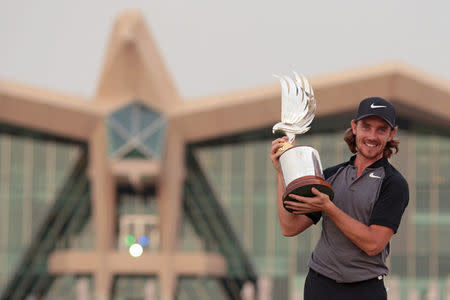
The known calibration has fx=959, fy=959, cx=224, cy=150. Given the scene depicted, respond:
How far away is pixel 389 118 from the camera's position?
3.59 meters

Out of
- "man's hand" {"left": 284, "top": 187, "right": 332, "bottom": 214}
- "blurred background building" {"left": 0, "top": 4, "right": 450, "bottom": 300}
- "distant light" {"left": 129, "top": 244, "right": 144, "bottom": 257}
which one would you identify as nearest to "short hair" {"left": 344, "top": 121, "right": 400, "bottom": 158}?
"man's hand" {"left": 284, "top": 187, "right": 332, "bottom": 214}

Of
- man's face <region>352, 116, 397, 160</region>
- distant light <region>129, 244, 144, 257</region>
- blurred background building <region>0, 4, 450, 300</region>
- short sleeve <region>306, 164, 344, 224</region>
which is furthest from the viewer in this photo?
blurred background building <region>0, 4, 450, 300</region>

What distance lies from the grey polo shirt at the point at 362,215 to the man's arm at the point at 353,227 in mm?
47

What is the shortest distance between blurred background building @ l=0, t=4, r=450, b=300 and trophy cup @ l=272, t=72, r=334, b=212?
27477 mm

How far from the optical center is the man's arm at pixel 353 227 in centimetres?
348

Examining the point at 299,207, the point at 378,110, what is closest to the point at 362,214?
the point at 299,207

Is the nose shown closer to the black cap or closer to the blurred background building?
the black cap

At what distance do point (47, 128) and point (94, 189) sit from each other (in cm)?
287

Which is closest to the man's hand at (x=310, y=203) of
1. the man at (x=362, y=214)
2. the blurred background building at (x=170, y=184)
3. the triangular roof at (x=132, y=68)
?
the man at (x=362, y=214)

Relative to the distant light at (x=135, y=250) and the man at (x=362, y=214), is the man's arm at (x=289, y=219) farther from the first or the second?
the distant light at (x=135, y=250)

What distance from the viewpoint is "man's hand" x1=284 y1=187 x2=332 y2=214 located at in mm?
3482

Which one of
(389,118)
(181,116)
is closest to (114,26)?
(181,116)

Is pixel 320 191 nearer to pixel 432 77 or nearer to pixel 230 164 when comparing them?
pixel 432 77

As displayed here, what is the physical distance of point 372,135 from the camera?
363 centimetres
